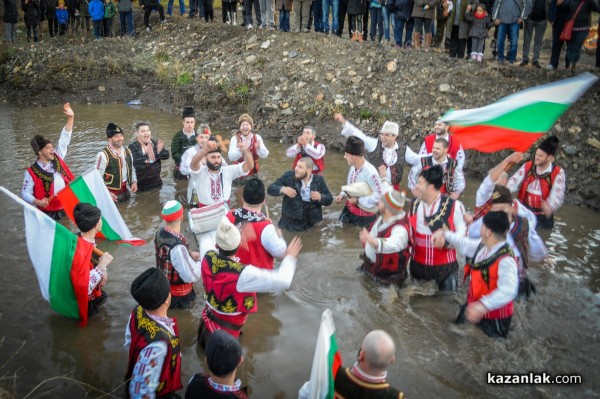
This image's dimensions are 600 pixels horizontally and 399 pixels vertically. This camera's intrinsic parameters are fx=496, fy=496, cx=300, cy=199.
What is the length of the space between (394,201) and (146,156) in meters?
5.22

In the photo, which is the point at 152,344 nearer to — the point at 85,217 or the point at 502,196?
the point at 85,217

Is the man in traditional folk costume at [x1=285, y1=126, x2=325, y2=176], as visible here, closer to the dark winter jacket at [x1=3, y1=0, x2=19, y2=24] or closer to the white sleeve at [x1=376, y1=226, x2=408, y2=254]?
the white sleeve at [x1=376, y1=226, x2=408, y2=254]

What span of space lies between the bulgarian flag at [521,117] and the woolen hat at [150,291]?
397 cm

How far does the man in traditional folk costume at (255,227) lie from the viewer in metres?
5.12

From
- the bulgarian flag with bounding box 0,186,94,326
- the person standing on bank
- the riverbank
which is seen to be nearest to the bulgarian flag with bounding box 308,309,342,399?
the bulgarian flag with bounding box 0,186,94,326

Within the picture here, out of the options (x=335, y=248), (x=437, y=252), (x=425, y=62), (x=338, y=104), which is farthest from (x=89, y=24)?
(x=437, y=252)

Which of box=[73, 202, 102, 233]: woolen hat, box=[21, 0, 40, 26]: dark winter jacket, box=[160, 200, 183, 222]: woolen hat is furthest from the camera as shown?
box=[21, 0, 40, 26]: dark winter jacket

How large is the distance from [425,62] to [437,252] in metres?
8.12

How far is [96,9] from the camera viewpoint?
1766 cm

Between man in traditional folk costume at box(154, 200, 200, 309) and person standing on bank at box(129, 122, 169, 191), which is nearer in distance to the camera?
man in traditional folk costume at box(154, 200, 200, 309)

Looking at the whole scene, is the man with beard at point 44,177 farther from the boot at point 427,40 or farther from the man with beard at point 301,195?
the boot at point 427,40

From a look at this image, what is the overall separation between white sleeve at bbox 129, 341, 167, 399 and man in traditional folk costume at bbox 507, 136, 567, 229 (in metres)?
5.61

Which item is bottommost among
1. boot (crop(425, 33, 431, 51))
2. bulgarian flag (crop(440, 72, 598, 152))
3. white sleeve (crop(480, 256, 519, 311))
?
white sleeve (crop(480, 256, 519, 311))

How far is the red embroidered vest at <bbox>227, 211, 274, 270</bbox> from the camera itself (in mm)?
5172
